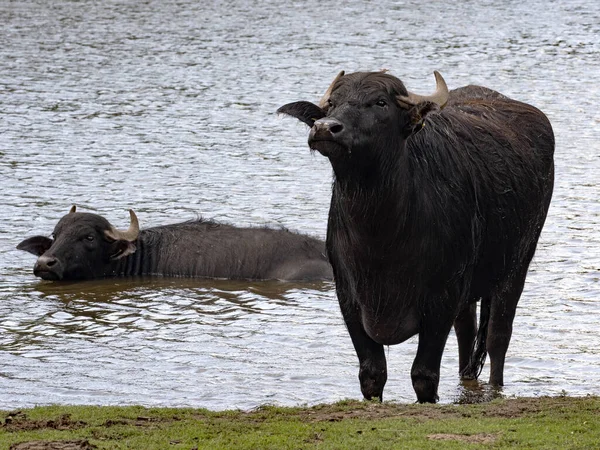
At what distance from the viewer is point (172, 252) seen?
12672mm

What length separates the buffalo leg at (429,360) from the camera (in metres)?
7.14

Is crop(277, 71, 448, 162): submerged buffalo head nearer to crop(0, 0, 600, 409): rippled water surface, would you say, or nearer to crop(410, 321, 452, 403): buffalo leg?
crop(410, 321, 452, 403): buffalo leg

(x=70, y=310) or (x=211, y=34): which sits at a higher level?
(x=211, y=34)

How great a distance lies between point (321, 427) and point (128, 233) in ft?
22.0

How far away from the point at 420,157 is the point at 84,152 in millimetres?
11221

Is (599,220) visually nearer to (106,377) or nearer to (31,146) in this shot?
(106,377)

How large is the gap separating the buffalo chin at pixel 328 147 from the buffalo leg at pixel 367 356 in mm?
1236

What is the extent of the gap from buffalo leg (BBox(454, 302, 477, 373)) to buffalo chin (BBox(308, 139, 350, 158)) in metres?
2.70

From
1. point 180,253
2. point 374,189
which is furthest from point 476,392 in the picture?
point 180,253

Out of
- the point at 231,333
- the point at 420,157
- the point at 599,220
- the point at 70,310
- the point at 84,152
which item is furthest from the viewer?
the point at 84,152

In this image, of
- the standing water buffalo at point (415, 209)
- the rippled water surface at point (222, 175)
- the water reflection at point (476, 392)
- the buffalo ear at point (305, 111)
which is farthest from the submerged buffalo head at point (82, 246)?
the buffalo ear at point (305, 111)

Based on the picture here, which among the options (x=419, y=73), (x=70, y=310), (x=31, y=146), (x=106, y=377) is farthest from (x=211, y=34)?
(x=106, y=377)

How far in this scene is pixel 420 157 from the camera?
281 inches

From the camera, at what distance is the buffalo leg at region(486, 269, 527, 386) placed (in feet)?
27.9
